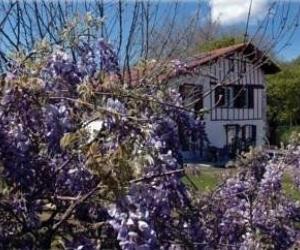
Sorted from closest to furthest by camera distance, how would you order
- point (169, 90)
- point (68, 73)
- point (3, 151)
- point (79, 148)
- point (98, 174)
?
point (98, 174), point (79, 148), point (3, 151), point (68, 73), point (169, 90)

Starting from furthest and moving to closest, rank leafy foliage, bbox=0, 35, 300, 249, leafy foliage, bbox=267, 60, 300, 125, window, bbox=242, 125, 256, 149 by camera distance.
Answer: leafy foliage, bbox=267, 60, 300, 125, window, bbox=242, 125, 256, 149, leafy foliage, bbox=0, 35, 300, 249

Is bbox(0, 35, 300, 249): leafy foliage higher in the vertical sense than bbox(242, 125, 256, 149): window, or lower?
lower

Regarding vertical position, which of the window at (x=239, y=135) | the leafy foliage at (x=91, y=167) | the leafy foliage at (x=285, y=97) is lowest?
the leafy foliage at (x=91, y=167)

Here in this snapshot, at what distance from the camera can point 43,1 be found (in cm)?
684

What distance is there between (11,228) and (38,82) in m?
0.60

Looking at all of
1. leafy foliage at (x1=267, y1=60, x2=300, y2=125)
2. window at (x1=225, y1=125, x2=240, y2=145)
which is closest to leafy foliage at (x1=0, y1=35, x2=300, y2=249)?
window at (x1=225, y1=125, x2=240, y2=145)

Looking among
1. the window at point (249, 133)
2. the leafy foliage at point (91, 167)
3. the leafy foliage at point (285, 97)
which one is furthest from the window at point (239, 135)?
the leafy foliage at point (91, 167)

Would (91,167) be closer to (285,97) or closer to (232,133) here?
(232,133)

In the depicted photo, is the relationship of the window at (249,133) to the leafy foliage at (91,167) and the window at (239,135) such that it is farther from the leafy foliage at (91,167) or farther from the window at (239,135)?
the leafy foliage at (91,167)

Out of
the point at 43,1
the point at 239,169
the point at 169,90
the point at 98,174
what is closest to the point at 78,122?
the point at 98,174

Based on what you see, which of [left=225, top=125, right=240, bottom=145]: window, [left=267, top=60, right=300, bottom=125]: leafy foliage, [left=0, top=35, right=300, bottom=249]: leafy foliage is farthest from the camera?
[left=267, top=60, right=300, bottom=125]: leafy foliage

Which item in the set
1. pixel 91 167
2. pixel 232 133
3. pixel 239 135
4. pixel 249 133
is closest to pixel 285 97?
pixel 249 133

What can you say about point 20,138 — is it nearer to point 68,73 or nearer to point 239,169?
point 68,73

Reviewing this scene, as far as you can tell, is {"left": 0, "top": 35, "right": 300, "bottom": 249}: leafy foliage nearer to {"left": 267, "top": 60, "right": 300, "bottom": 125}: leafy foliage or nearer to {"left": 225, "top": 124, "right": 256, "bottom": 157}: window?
{"left": 225, "top": 124, "right": 256, "bottom": 157}: window
